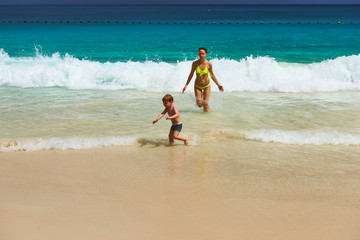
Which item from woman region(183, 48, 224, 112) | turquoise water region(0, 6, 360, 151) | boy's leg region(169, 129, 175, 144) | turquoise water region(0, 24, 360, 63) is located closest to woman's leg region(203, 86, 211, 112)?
woman region(183, 48, 224, 112)

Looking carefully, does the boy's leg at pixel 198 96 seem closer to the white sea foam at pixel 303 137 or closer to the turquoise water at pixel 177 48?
the white sea foam at pixel 303 137

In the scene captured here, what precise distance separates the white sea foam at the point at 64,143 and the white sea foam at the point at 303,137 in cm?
220

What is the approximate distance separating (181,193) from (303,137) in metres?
3.26

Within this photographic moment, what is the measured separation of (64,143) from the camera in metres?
6.55

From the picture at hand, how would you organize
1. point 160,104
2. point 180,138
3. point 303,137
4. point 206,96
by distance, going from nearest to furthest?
point 180,138
point 303,137
point 206,96
point 160,104

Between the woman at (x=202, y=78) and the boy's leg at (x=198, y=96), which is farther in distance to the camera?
the boy's leg at (x=198, y=96)

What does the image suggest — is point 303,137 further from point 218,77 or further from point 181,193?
point 218,77

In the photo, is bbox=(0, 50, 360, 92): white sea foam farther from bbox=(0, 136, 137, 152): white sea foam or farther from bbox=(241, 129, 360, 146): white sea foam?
bbox=(0, 136, 137, 152): white sea foam

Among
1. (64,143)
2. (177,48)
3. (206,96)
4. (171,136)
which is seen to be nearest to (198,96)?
(206,96)

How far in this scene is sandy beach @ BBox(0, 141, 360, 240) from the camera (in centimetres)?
365

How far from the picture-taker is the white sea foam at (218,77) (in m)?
12.5

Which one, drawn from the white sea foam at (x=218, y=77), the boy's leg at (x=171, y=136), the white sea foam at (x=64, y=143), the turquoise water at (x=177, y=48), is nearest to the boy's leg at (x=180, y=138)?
the boy's leg at (x=171, y=136)

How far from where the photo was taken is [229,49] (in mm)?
24234

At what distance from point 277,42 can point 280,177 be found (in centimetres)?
2391
